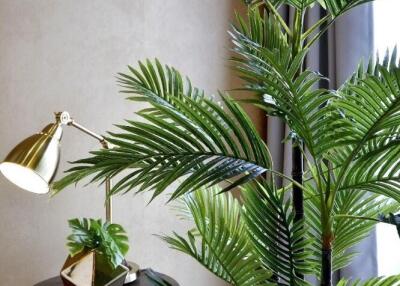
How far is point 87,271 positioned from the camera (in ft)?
4.22

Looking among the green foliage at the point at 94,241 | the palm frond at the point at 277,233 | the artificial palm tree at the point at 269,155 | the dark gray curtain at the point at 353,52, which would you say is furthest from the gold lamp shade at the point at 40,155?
the dark gray curtain at the point at 353,52

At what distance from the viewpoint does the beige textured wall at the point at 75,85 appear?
1582mm

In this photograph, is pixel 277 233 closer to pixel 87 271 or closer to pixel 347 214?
pixel 347 214

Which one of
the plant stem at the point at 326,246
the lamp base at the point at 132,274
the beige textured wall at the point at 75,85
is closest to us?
the plant stem at the point at 326,246

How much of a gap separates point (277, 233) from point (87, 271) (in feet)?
1.68

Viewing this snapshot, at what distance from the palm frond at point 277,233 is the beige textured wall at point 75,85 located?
78 centimetres

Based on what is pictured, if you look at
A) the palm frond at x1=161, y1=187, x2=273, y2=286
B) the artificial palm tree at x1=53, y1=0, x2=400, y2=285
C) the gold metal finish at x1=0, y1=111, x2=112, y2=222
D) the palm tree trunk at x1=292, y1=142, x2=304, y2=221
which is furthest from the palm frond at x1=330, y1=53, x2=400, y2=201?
the gold metal finish at x1=0, y1=111, x2=112, y2=222

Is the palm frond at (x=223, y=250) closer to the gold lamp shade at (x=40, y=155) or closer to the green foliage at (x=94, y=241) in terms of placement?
the green foliage at (x=94, y=241)

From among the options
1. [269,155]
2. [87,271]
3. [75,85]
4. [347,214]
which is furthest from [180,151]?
[75,85]

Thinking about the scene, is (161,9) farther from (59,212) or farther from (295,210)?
(295,210)

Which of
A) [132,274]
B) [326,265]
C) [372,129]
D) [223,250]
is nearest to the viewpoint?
[372,129]

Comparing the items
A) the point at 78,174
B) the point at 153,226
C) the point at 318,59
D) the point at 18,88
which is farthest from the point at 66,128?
the point at 318,59

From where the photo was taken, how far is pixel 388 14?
1602 millimetres

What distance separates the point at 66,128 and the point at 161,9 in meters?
0.54
